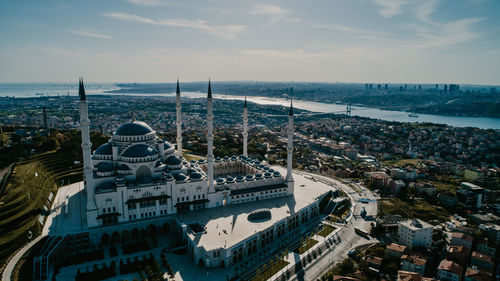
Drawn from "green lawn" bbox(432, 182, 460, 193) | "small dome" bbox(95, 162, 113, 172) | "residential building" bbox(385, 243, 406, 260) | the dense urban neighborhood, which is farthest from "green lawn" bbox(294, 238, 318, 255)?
"green lawn" bbox(432, 182, 460, 193)

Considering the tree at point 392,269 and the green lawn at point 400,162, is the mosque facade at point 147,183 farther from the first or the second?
the green lawn at point 400,162

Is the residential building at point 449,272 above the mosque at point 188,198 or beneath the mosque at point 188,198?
beneath

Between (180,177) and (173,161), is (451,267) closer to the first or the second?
(180,177)

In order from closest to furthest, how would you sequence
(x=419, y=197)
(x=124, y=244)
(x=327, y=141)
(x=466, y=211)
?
(x=124, y=244) → (x=466, y=211) → (x=419, y=197) → (x=327, y=141)

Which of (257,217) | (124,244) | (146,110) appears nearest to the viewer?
(124,244)

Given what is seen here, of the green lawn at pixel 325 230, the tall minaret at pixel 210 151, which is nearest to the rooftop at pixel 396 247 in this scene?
the green lawn at pixel 325 230

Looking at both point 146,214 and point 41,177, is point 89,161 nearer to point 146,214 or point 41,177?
point 146,214

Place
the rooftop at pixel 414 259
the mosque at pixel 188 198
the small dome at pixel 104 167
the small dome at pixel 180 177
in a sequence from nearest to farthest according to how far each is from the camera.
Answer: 1. the rooftop at pixel 414 259
2. the mosque at pixel 188 198
3. the small dome at pixel 104 167
4. the small dome at pixel 180 177

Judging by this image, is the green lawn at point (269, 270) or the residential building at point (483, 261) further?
the residential building at point (483, 261)

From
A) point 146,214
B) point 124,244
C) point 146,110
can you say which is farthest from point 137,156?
point 146,110
